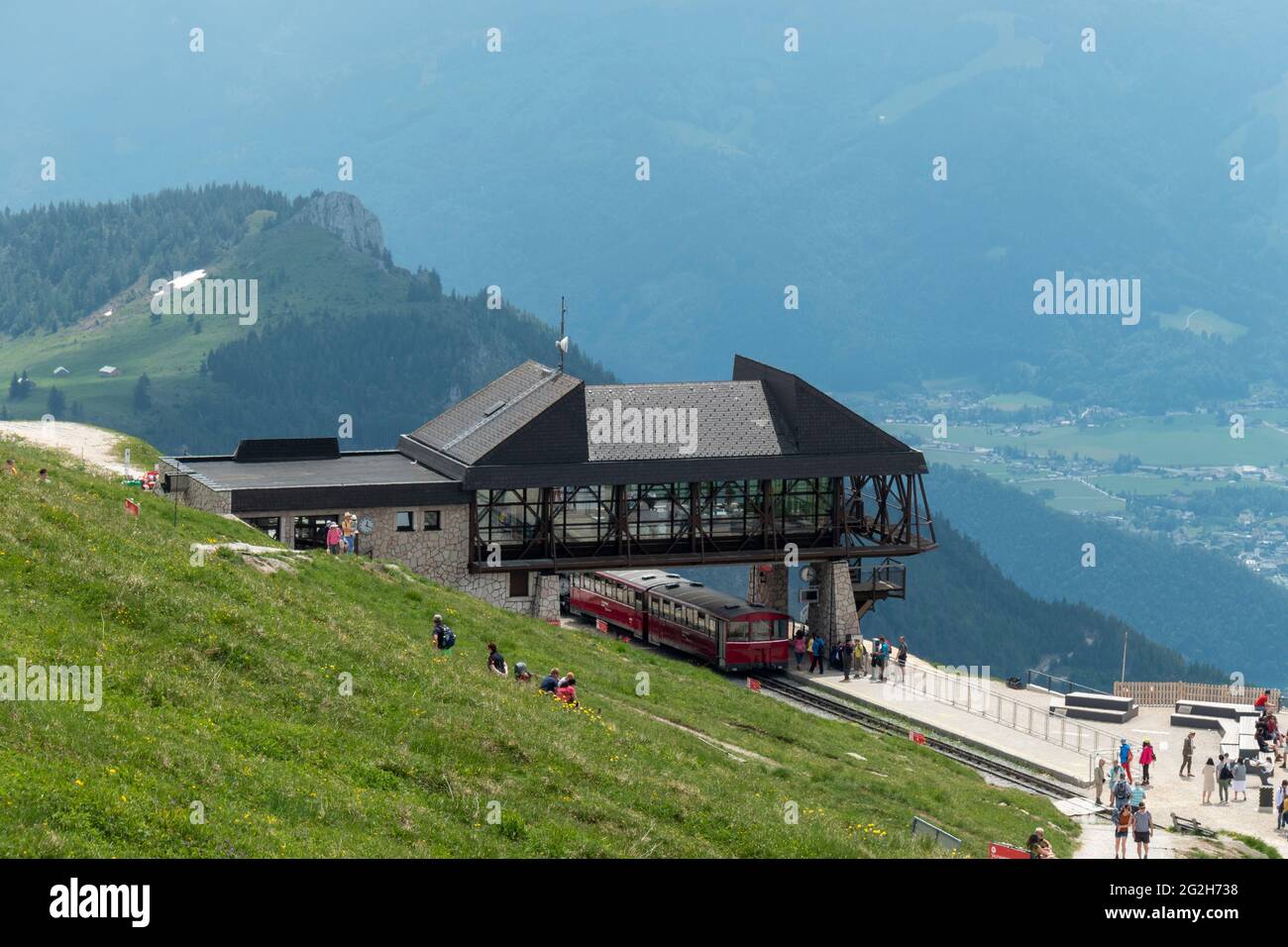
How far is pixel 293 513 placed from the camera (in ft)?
207

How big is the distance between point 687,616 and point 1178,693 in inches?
821

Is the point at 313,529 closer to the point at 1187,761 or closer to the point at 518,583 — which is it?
the point at 518,583

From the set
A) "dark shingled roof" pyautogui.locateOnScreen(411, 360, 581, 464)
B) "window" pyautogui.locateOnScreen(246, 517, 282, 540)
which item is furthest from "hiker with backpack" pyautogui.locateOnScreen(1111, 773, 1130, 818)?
"window" pyautogui.locateOnScreen(246, 517, 282, 540)

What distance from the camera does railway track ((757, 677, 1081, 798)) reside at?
182ft

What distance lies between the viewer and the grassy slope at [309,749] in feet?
80.3

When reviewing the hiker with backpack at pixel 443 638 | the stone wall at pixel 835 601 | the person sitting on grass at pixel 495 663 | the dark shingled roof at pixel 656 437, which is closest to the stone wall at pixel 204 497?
the dark shingled roof at pixel 656 437

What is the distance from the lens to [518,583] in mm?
67500

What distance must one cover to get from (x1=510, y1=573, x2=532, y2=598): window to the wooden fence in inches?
967

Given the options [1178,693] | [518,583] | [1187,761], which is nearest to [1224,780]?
[1187,761]

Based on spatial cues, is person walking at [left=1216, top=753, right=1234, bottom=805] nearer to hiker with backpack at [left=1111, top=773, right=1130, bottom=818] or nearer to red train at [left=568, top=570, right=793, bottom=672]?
hiker with backpack at [left=1111, top=773, right=1130, bottom=818]

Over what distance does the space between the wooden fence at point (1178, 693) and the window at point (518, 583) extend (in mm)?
24557

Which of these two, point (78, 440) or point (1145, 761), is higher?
point (78, 440)
